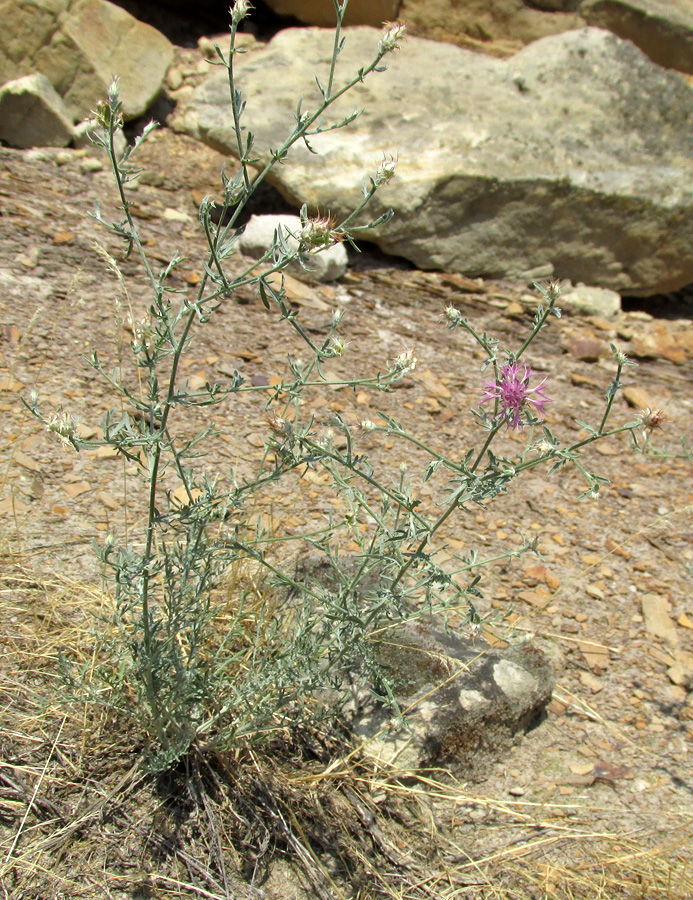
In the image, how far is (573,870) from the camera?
6.73 feet

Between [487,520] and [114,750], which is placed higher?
[487,520]

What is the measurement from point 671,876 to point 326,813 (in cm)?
87

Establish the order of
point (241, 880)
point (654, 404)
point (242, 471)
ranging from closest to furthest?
point (241, 880) < point (242, 471) < point (654, 404)

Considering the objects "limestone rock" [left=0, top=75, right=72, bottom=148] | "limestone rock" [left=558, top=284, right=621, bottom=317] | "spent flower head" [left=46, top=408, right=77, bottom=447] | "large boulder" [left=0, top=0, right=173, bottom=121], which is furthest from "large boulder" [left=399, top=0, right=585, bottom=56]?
"spent flower head" [left=46, top=408, right=77, bottom=447]

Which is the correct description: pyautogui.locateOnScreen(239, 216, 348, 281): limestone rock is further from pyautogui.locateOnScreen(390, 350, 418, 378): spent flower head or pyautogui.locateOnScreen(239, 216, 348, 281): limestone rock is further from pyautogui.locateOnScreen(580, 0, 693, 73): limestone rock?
pyautogui.locateOnScreen(580, 0, 693, 73): limestone rock

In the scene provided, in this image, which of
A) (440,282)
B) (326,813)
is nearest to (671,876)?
(326,813)

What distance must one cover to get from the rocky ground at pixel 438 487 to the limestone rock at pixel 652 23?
197 cm

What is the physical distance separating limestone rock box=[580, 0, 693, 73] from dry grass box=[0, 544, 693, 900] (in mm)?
4969

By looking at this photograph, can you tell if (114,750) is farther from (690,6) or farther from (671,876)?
(690,6)

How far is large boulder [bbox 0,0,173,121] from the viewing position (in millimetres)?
4379

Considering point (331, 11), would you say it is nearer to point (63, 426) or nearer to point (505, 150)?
point (505, 150)

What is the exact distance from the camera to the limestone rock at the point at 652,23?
5.19 meters

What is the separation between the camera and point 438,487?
3.15 m

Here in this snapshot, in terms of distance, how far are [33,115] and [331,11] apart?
2367mm
